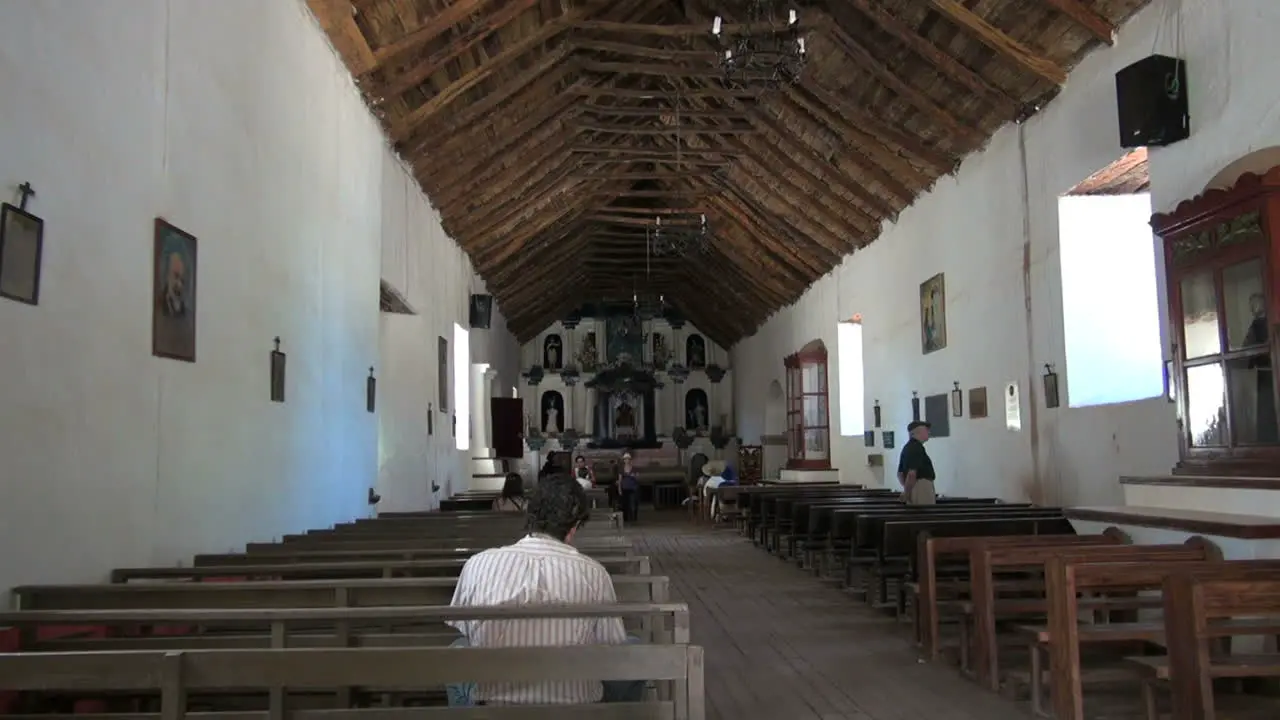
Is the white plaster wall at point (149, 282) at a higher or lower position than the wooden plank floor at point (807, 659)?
higher

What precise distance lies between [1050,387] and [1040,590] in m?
2.79

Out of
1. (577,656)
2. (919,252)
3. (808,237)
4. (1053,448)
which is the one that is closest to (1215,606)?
(577,656)

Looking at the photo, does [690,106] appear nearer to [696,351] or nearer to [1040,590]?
[1040,590]

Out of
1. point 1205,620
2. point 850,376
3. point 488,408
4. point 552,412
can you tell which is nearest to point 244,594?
point 1205,620

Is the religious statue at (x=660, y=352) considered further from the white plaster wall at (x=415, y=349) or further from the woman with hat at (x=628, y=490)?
the white plaster wall at (x=415, y=349)


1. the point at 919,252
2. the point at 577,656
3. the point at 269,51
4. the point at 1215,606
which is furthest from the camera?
the point at 919,252

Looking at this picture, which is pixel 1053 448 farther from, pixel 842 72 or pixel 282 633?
pixel 282 633

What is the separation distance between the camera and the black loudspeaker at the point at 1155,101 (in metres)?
6.17

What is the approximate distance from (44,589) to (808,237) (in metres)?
12.6

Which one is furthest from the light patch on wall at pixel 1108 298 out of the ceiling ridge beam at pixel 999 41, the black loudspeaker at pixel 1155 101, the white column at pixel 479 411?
the white column at pixel 479 411

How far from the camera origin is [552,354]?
25922 mm

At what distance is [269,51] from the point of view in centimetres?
642

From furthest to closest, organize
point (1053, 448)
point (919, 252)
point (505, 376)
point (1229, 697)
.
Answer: point (505, 376)
point (919, 252)
point (1053, 448)
point (1229, 697)

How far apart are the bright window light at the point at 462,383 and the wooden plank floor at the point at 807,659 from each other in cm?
558
